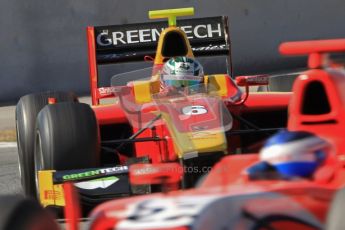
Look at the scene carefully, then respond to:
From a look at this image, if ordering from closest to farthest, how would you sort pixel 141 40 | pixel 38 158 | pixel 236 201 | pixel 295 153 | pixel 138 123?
pixel 236 201
pixel 295 153
pixel 38 158
pixel 138 123
pixel 141 40

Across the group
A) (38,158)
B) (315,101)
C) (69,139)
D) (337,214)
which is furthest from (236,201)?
(38,158)

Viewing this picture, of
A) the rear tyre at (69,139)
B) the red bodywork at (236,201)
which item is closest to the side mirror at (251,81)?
the rear tyre at (69,139)

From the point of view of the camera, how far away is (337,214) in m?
3.02

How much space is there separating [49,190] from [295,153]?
8.85 ft

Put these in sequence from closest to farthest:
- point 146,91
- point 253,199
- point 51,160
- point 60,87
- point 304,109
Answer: point 253,199 < point 304,109 < point 51,160 < point 146,91 < point 60,87

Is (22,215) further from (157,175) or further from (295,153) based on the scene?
(295,153)

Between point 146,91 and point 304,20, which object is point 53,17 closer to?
point 304,20

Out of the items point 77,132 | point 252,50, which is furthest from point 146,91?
point 252,50

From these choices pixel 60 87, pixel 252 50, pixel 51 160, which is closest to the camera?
pixel 51 160

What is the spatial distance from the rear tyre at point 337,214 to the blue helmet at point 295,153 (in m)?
0.40

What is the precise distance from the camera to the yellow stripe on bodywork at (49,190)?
19.0ft

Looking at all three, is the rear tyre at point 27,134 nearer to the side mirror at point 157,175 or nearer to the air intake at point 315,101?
the air intake at point 315,101

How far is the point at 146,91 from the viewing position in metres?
7.25

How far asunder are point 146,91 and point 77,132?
135cm
